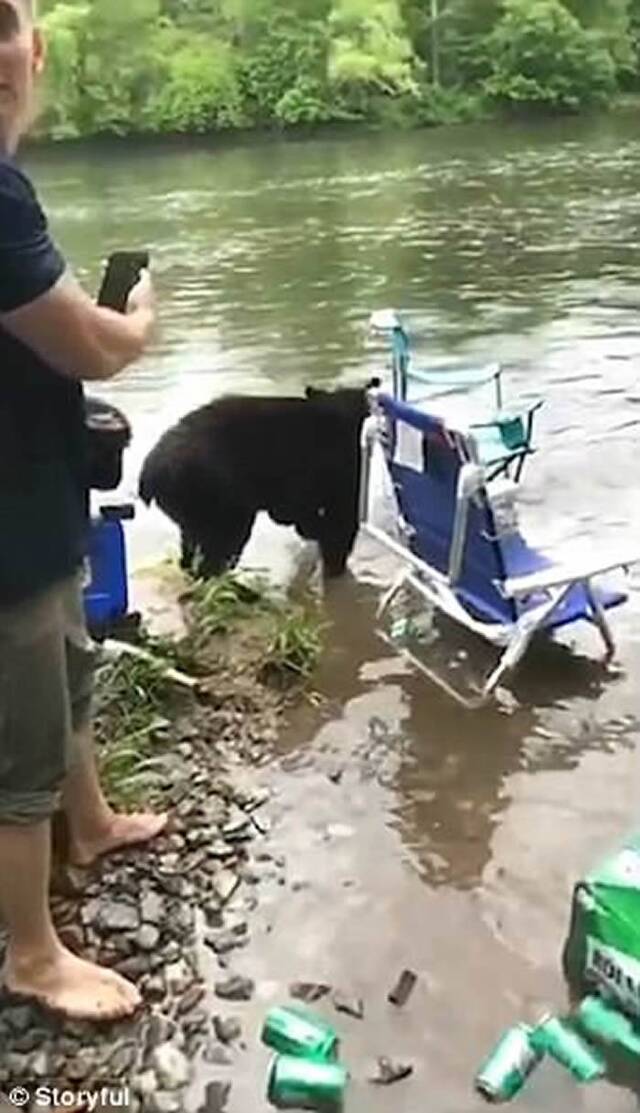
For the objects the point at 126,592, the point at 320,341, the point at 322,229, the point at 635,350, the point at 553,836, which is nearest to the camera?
the point at 553,836

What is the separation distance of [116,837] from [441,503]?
1.50 m

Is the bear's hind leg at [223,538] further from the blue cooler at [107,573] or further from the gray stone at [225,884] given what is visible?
the gray stone at [225,884]

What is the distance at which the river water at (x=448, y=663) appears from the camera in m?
2.83

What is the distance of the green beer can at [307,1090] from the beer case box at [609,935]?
486 mm

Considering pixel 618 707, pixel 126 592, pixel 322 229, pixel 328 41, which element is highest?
pixel 126 592

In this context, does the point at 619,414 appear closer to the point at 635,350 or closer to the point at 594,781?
the point at 635,350

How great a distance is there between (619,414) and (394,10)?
3093 centimetres

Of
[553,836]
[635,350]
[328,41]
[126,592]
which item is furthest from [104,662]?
[328,41]

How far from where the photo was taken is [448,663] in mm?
4203

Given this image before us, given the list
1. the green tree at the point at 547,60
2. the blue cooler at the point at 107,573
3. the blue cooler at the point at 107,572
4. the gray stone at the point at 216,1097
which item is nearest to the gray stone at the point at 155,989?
the gray stone at the point at 216,1097

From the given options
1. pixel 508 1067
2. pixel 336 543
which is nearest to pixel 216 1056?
pixel 508 1067

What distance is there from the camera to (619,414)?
21.7ft

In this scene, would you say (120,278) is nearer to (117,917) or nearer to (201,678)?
(117,917)

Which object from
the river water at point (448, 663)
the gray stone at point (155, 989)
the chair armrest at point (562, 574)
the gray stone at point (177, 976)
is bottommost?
the river water at point (448, 663)
